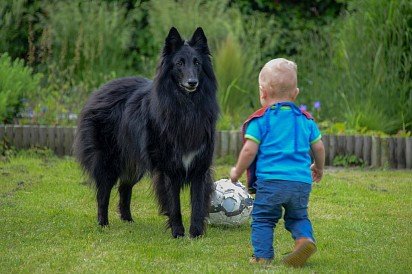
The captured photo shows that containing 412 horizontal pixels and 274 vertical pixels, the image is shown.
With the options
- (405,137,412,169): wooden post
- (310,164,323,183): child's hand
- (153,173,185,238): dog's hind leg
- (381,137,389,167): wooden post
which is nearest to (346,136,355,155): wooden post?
(381,137,389,167): wooden post

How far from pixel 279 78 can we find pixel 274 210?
830 millimetres

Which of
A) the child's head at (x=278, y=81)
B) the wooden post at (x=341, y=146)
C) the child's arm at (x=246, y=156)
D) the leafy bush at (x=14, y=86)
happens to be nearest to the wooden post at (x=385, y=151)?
the wooden post at (x=341, y=146)

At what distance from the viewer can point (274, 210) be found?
536cm

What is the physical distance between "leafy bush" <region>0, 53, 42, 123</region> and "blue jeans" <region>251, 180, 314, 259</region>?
6.30m

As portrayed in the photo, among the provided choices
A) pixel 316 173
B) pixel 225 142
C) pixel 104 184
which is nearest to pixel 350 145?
pixel 225 142

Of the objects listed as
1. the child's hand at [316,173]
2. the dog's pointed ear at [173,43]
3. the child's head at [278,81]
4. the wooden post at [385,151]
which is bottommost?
the wooden post at [385,151]

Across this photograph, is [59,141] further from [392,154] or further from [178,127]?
[178,127]

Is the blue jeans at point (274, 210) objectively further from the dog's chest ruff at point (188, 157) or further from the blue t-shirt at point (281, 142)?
the dog's chest ruff at point (188, 157)

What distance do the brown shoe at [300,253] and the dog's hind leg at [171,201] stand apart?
1.47m

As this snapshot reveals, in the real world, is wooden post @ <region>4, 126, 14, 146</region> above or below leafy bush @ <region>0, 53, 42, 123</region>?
below

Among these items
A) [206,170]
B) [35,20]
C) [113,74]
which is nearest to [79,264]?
[206,170]

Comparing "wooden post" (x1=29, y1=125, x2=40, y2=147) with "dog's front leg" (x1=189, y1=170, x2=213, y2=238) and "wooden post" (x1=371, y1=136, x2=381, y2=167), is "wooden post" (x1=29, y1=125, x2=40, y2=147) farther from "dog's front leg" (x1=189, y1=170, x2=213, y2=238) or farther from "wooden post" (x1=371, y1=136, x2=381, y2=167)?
"dog's front leg" (x1=189, y1=170, x2=213, y2=238)

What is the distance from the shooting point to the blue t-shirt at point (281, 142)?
5359mm

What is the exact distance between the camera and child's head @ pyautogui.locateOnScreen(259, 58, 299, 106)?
212 inches
